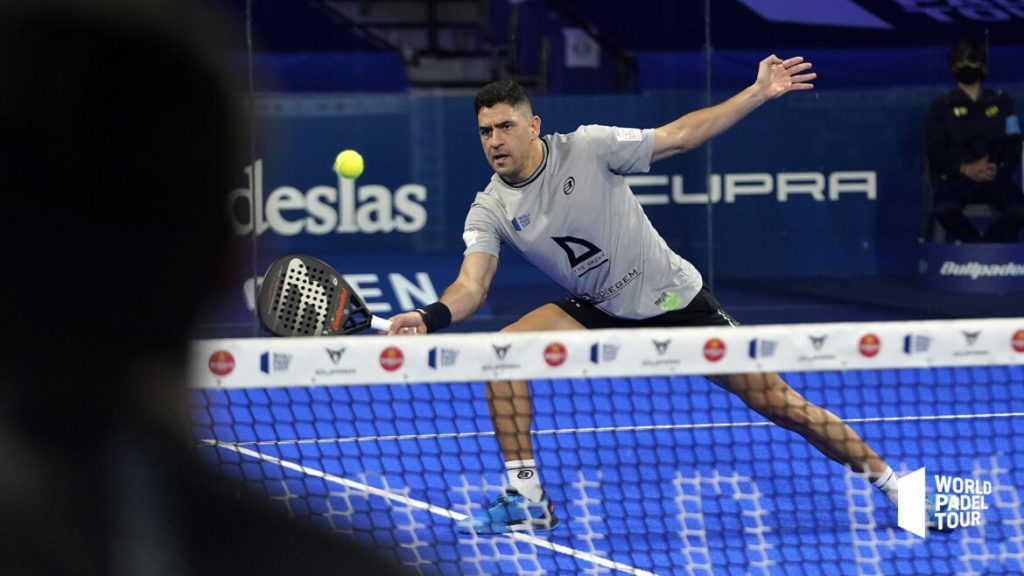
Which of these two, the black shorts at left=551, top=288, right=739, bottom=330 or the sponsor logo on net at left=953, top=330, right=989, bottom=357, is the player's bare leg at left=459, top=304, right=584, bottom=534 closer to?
the black shorts at left=551, top=288, right=739, bottom=330

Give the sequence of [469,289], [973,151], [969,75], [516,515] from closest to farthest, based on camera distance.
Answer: [516,515] → [469,289] → [969,75] → [973,151]

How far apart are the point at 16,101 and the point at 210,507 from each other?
230 mm

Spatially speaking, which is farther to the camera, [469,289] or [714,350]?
[469,289]

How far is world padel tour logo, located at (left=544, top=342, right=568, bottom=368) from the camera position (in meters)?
3.04

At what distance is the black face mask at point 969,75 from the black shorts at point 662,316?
463 centimetres

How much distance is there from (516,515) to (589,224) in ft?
3.37

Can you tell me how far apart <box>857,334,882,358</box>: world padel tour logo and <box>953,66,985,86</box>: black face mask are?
6577mm

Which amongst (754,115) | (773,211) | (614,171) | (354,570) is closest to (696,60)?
(754,115)

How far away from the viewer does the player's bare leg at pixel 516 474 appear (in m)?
4.76

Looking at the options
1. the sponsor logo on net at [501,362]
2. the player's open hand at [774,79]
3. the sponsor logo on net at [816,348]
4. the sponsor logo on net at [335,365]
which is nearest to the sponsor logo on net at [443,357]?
the sponsor logo on net at [501,362]

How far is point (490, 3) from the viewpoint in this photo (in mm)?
9031

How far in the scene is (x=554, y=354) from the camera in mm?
3043

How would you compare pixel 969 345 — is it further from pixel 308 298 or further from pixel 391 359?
pixel 308 298

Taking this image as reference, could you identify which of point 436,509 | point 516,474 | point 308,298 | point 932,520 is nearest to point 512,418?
point 516,474
